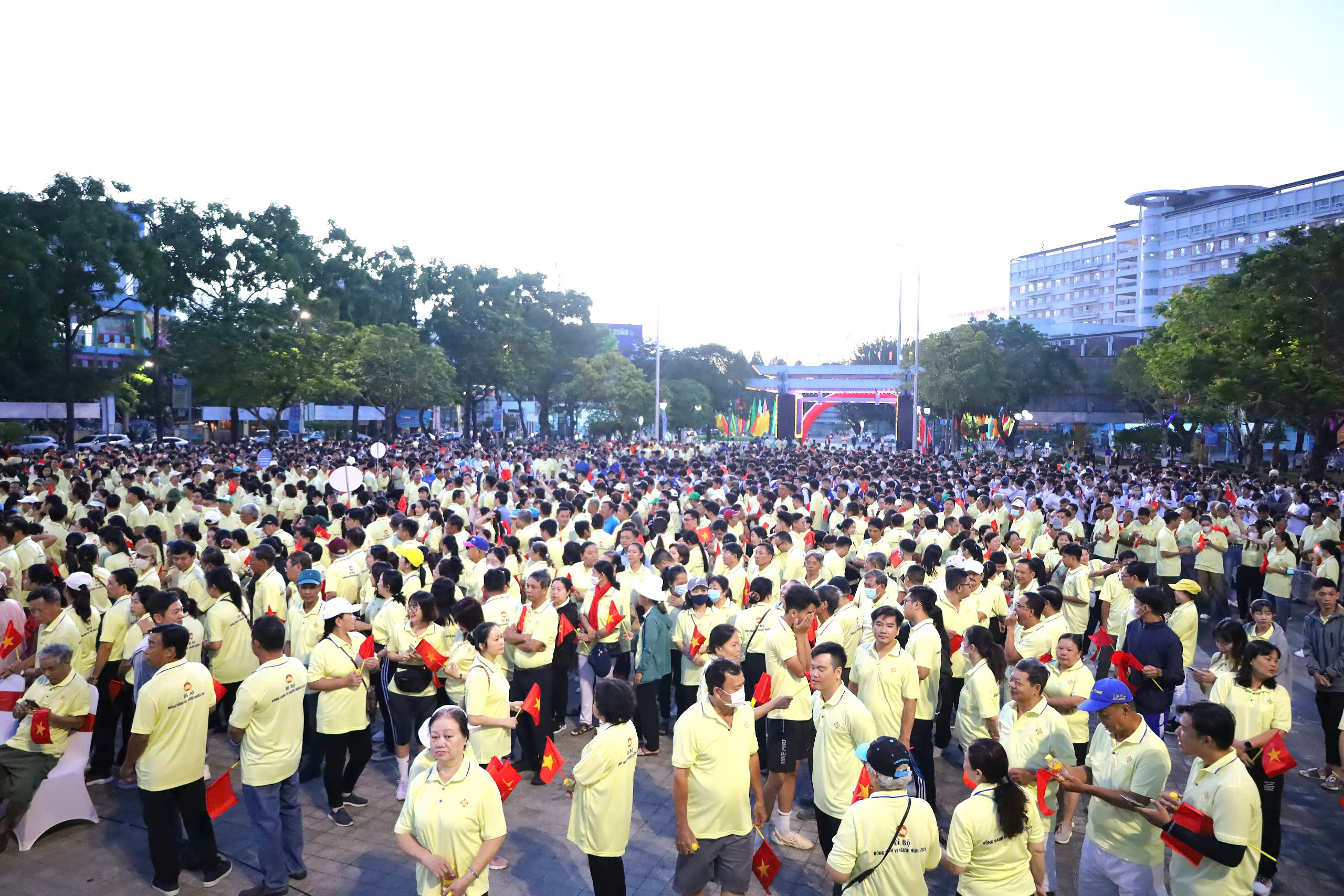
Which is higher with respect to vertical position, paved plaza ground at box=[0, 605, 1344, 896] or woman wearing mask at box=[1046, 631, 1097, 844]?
woman wearing mask at box=[1046, 631, 1097, 844]

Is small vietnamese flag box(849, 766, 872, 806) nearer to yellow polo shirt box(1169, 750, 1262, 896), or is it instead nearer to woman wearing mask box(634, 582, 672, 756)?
yellow polo shirt box(1169, 750, 1262, 896)

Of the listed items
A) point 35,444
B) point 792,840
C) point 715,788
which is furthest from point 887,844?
point 35,444

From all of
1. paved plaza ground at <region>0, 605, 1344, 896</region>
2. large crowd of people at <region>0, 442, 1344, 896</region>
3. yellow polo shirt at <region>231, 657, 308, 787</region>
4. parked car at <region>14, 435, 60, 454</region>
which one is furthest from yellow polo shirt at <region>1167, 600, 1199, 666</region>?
parked car at <region>14, 435, 60, 454</region>

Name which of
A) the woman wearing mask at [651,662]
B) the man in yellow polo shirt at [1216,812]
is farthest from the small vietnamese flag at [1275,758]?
the woman wearing mask at [651,662]

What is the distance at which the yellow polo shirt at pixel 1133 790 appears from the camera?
170 inches

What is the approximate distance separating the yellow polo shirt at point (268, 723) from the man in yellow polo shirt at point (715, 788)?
96.1 inches

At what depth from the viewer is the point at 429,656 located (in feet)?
20.5

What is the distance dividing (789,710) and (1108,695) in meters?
2.11

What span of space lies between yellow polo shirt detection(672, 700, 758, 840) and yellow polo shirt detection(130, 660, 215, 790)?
2.95 metres

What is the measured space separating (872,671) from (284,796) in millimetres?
3797

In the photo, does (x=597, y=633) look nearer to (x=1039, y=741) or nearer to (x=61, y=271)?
(x=1039, y=741)

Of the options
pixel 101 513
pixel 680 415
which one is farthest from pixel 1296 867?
pixel 680 415

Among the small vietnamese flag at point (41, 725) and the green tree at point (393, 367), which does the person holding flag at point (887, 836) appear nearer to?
the small vietnamese flag at point (41, 725)

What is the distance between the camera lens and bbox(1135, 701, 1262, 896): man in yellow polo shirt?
12.8 ft
